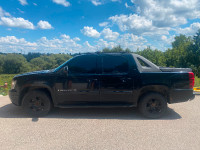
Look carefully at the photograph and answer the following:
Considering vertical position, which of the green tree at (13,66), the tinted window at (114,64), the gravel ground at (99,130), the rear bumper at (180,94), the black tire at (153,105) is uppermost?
the green tree at (13,66)

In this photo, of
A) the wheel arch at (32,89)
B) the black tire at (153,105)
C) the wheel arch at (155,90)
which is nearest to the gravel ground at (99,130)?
the black tire at (153,105)

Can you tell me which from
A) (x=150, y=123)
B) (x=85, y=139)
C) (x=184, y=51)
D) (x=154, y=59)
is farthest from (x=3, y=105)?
(x=184, y=51)

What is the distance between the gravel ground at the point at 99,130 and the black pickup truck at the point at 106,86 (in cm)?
38

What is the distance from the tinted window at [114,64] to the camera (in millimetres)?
4027

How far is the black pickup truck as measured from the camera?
3914 mm

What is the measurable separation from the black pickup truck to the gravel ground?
379 mm

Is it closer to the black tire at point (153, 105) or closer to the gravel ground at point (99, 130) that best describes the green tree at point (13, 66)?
the gravel ground at point (99, 130)

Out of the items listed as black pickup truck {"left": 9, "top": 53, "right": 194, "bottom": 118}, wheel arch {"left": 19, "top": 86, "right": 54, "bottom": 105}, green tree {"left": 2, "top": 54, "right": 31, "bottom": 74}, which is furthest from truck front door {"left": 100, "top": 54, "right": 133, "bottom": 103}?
green tree {"left": 2, "top": 54, "right": 31, "bottom": 74}

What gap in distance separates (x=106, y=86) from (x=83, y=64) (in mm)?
944

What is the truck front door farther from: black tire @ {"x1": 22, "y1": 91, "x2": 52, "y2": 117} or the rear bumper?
black tire @ {"x1": 22, "y1": 91, "x2": 52, "y2": 117}

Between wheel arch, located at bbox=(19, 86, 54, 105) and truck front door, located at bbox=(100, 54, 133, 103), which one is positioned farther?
Answer: wheel arch, located at bbox=(19, 86, 54, 105)

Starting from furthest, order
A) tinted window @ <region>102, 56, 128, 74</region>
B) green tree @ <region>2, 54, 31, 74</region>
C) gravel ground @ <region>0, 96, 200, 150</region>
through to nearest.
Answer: green tree @ <region>2, 54, 31, 74</region>, tinted window @ <region>102, 56, 128, 74</region>, gravel ground @ <region>0, 96, 200, 150</region>

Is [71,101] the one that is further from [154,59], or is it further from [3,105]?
[154,59]

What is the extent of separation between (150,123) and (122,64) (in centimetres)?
178
